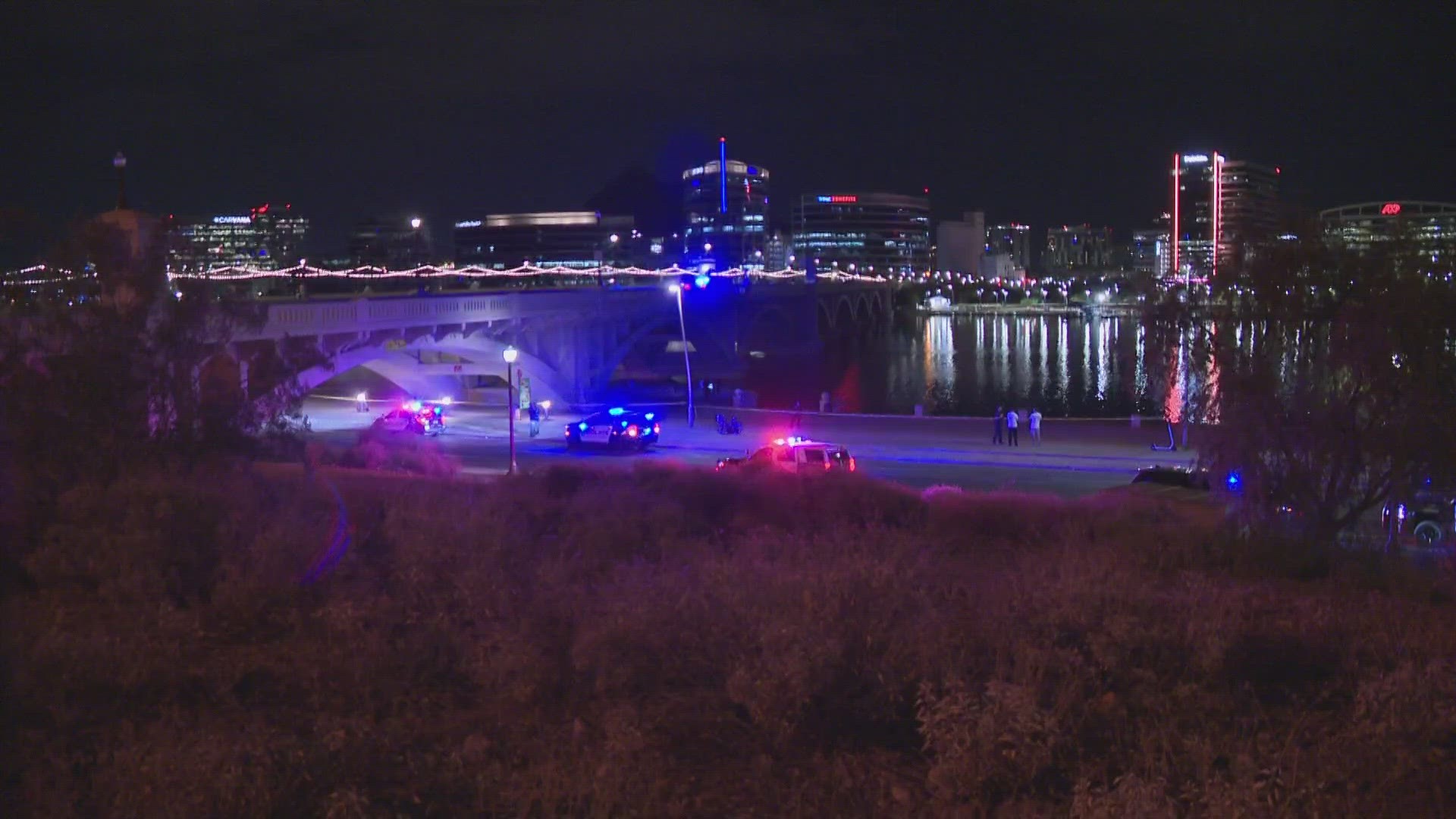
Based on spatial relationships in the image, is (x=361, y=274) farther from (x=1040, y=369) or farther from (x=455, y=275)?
(x=1040, y=369)

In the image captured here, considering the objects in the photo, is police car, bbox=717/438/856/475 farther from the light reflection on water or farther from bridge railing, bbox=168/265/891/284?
bridge railing, bbox=168/265/891/284

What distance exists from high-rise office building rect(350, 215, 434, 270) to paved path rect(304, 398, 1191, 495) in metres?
66.0

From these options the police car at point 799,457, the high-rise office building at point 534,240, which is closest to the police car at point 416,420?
the police car at point 799,457

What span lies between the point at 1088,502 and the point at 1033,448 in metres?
20.0

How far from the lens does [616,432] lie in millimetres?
37188

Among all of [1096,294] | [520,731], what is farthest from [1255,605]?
[1096,294]

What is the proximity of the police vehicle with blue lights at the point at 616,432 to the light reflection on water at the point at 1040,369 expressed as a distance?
44.4 ft

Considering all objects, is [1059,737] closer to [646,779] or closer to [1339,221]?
[646,779]

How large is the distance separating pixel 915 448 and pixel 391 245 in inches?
4203

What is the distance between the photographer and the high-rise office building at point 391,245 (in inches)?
4449

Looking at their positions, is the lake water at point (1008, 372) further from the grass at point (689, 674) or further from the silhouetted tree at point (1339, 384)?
the grass at point (689, 674)

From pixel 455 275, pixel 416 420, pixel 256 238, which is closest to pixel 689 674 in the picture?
pixel 416 420

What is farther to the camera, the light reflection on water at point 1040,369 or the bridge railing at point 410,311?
the bridge railing at point 410,311

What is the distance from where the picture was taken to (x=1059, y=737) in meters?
5.48
